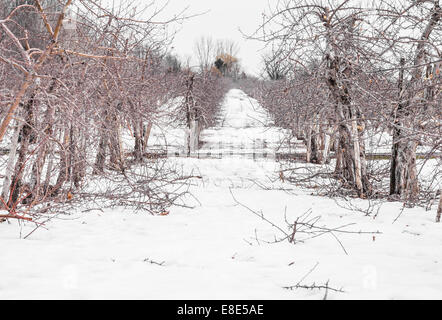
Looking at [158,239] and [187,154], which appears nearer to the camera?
[158,239]

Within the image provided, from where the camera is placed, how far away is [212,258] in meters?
3.48

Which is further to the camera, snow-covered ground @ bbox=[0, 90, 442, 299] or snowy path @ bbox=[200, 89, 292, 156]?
snowy path @ bbox=[200, 89, 292, 156]

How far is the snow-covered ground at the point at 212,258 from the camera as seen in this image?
265 centimetres

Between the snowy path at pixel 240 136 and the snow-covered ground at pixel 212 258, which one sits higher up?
the snowy path at pixel 240 136

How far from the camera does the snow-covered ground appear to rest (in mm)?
2654

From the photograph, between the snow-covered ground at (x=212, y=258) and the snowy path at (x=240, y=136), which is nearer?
the snow-covered ground at (x=212, y=258)

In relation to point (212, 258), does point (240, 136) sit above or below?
above

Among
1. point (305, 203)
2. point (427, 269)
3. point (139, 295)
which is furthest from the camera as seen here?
point (305, 203)

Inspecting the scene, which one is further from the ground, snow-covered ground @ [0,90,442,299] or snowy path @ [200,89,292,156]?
snowy path @ [200,89,292,156]

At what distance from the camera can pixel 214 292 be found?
2650mm

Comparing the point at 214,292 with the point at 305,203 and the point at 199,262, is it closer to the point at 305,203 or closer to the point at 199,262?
the point at 199,262

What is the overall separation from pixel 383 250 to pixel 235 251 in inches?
58.6

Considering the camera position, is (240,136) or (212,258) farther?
(240,136)
